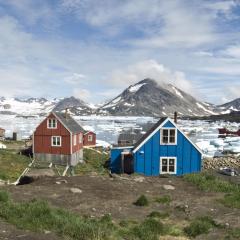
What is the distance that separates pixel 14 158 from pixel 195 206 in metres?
35.9

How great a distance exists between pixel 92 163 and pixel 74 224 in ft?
149

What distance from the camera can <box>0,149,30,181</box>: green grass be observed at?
41.9 meters

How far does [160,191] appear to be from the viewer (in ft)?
82.1

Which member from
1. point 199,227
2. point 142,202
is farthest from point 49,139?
point 199,227

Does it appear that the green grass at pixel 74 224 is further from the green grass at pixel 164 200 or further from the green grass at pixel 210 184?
the green grass at pixel 210 184

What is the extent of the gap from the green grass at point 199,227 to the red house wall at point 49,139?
38671 mm

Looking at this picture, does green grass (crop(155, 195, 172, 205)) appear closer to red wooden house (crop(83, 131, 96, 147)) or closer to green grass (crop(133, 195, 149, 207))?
green grass (crop(133, 195, 149, 207))

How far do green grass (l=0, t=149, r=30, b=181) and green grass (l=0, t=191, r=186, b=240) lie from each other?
2283 cm

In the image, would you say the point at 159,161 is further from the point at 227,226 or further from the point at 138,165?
the point at 227,226

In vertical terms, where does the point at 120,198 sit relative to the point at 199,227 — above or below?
above

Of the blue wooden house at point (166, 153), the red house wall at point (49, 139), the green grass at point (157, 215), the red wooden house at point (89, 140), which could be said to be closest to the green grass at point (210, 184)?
the green grass at point (157, 215)

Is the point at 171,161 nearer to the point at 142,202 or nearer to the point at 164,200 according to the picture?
the point at 164,200

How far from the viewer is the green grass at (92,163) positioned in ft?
173

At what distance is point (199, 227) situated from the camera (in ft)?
55.2
